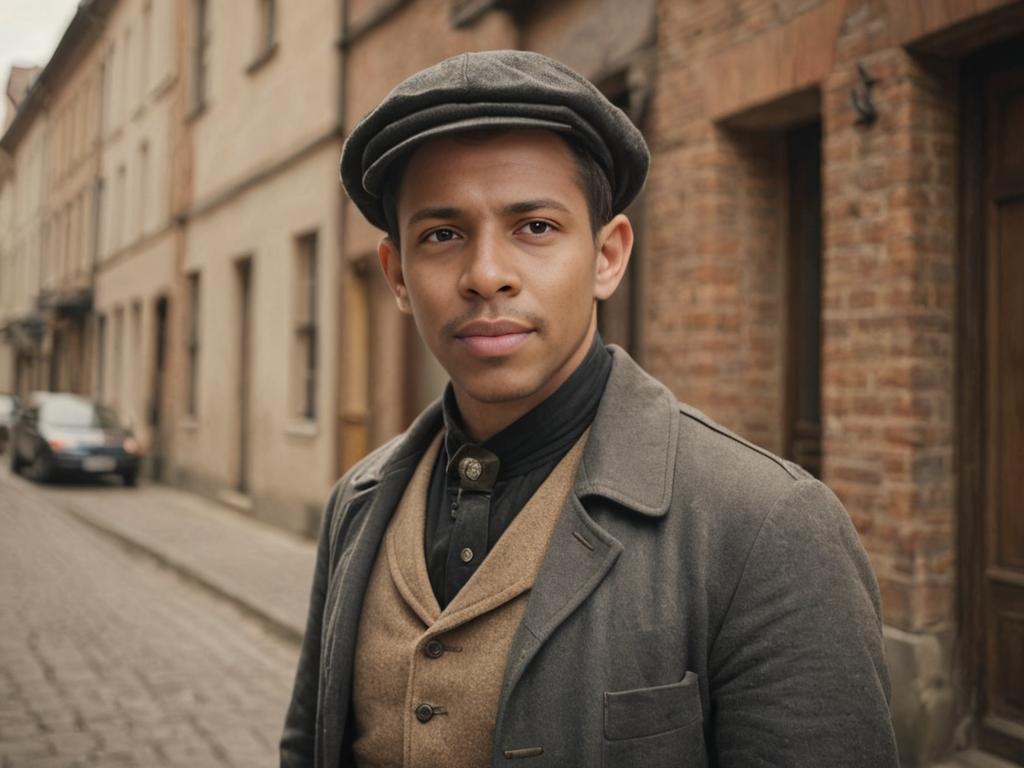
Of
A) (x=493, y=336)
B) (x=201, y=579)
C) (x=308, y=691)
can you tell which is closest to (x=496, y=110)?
(x=493, y=336)

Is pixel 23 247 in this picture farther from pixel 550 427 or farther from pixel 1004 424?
pixel 550 427

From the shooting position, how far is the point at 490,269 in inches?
61.7

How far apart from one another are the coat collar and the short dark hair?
250mm

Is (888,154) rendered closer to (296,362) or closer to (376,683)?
(376,683)

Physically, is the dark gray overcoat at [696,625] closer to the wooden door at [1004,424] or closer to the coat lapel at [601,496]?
the coat lapel at [601,496]

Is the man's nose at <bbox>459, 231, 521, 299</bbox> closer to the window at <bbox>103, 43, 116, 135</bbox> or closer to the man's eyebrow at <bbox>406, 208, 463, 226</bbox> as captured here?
the man's eyebrow at <bbox>406, 208, 463, 226</bbox>

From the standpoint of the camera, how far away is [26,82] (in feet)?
117

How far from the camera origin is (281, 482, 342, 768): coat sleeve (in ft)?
6.57

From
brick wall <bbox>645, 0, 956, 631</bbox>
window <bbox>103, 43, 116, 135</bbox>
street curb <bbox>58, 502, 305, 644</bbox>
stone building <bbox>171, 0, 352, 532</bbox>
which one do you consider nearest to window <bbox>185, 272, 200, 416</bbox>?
stone building <bbox>171, 0, 352, 532</bbox>

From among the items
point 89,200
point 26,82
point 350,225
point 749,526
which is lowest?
point 749,526

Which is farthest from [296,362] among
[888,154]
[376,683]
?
[376,683]

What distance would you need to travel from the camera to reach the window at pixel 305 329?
40.1ft

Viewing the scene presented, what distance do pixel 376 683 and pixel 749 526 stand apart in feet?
2.18

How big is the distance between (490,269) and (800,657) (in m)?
0.69
